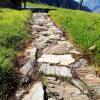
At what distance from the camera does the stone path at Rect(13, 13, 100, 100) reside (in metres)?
5.23

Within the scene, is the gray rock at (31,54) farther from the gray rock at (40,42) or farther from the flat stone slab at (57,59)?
the gray rock at (40,42)

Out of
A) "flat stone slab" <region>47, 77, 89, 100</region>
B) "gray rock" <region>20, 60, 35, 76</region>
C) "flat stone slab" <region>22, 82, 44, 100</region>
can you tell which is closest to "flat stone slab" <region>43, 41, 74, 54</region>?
"gray rock" <region>20, 60, 35, 76</region>

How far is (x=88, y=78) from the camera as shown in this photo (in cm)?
620

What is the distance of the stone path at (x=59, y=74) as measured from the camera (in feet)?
17.2

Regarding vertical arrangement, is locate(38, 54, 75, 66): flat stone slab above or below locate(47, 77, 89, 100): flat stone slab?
above

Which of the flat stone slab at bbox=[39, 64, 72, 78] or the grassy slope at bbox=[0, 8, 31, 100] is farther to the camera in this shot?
the flat stone slab at bbox=[39, 64, 72, 78]

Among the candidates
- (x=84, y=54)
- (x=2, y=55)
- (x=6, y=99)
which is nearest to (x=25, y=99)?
(x=6, y=99)

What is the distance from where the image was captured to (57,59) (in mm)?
7508

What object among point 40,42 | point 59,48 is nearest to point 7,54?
point 59,48

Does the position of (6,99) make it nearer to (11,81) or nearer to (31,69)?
(11,81)

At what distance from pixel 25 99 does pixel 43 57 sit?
9.09ft

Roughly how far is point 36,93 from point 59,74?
1228mm

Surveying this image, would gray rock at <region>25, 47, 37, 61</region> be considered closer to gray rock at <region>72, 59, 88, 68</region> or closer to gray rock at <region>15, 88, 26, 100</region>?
gray rock at <region>72, 59, 88, 68</region>

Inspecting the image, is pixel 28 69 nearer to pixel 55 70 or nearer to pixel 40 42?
pixel 55 70
